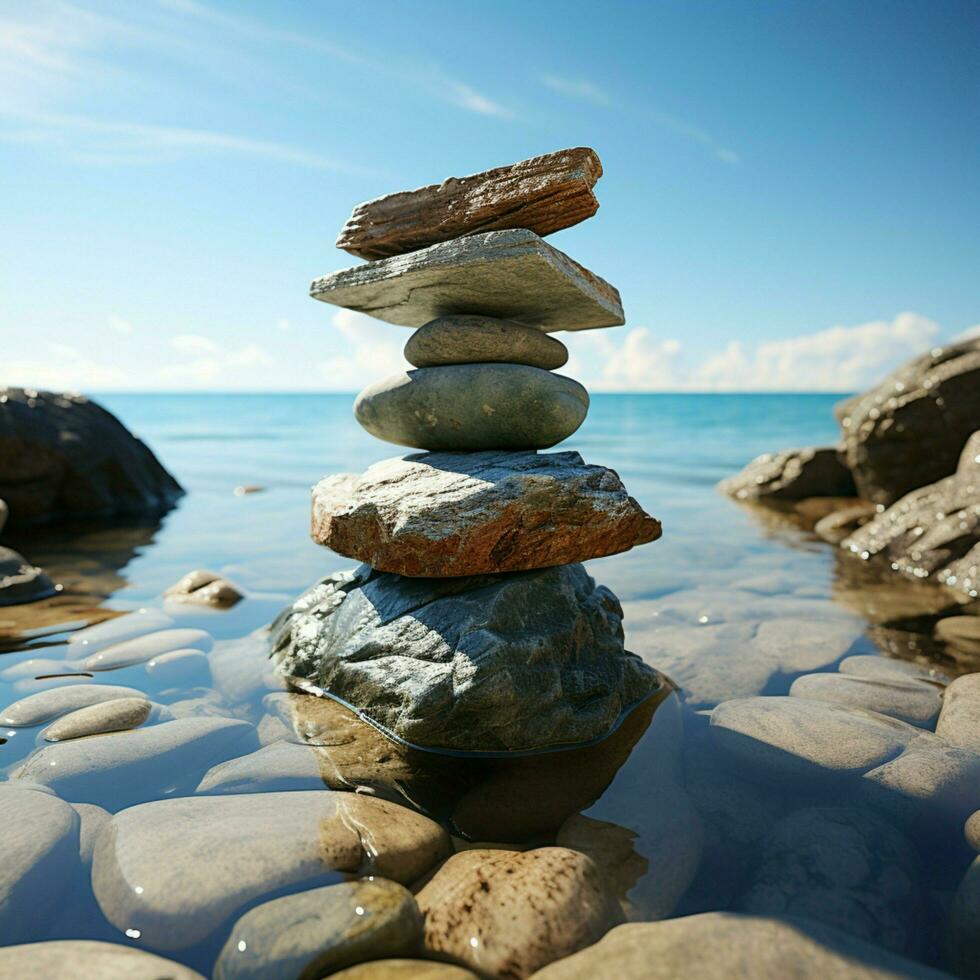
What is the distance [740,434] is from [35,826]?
31995 mm

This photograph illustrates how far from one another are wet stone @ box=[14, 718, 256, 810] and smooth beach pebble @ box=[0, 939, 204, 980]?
0.84m

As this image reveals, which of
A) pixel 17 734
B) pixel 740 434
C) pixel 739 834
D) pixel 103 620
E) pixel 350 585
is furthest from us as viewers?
pixel 740 434

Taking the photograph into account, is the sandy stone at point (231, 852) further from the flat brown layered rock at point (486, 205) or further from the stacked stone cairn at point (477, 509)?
the flat brown layered rock at point (486, 205)

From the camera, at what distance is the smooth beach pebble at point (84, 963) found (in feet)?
5.66

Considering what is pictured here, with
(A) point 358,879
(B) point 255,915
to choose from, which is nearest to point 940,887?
(A) point 358,879

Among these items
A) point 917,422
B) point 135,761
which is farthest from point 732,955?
point 917,422

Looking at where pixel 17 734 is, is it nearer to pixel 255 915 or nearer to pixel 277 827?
pixel 277 827

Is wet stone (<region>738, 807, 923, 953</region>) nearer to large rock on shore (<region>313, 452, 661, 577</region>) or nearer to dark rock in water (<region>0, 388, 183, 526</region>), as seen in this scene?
large rock on shore (<region>313, 452, 661, 577</region>)

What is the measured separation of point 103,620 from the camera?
5.12 m

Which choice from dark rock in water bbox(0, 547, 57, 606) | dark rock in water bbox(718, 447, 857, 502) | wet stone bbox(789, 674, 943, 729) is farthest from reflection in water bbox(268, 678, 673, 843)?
dark rock in water bbox(718, 447, 857, 502)

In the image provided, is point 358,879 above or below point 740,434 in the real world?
below

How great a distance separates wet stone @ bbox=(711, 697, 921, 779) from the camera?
9.77 ft

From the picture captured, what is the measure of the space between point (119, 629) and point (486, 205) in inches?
147

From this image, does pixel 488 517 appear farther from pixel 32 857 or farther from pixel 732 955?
pixel 32 857
